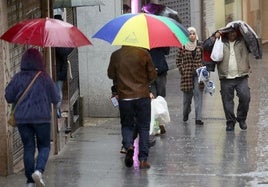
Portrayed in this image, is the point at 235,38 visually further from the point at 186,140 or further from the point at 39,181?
the point at 39,181

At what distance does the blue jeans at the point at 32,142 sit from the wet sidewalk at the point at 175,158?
60 cm

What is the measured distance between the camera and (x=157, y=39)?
7871 mm

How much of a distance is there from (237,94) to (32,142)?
4492mm

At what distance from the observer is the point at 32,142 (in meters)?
7.40

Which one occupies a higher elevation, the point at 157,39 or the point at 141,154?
the point at 157,39

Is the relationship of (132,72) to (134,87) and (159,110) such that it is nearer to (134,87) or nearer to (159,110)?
(134,87)

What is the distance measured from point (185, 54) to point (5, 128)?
4318 mm

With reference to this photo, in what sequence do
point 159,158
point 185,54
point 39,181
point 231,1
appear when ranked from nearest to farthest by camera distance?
point 39,181 → point 159,158 → point 185,54 → point 231,1

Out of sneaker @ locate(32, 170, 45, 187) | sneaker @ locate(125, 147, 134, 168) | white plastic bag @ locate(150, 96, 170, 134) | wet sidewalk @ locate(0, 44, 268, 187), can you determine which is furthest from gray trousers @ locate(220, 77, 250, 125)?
sneaker @ locate(32, 170, 45, 187)

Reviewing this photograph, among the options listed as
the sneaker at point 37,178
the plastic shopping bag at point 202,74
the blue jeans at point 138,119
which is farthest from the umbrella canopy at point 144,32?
the plastic shopping bag at point 202,74

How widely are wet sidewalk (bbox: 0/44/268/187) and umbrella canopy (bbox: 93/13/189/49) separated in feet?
5.14

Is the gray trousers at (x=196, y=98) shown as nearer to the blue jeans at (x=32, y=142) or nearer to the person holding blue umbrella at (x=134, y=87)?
the person holding blue umbrella at (x=134, y=87)

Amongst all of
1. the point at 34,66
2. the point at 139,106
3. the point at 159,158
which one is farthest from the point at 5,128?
the point at 159,158

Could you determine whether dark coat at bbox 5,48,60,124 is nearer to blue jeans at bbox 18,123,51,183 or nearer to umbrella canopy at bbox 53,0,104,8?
blue jeans at bbox 18,123,51,183
